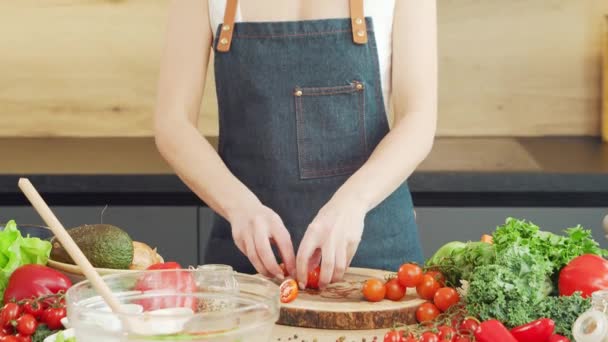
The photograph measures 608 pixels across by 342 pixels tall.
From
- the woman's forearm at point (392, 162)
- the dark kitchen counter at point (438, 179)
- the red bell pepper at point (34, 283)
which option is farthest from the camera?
the dark kitchen counter at point (438, 179)

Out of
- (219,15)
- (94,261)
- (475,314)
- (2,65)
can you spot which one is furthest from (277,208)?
(2,65)

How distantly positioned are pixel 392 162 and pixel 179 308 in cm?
69

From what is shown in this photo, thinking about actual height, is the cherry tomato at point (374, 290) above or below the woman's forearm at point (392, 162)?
below

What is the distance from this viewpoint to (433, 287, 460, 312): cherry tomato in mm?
1578

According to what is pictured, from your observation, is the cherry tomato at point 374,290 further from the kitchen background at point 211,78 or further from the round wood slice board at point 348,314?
the kitchen background at point 211,78

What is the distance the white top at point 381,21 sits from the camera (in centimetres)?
215

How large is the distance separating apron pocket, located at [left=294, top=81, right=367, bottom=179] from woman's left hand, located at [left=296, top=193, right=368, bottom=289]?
471 mm

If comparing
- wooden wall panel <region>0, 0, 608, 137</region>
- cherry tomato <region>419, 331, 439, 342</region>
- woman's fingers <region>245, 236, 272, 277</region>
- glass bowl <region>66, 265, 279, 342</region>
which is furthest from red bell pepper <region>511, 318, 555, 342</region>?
wooden wall panel <region>0, 0, 608, 137</region>

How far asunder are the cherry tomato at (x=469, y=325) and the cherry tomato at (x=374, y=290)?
0.22 metres

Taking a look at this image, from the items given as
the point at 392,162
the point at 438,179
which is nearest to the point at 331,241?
the point at 392,162

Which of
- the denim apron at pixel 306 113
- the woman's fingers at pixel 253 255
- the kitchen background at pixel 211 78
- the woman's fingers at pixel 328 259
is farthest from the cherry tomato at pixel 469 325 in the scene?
the kitchen background at pixel 211 78

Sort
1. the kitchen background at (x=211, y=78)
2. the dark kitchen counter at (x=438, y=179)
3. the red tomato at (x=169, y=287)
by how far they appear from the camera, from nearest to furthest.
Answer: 1. the red tomato at (x=169, y=287)
2. the dark kitchen counter at (x=438, y=179)
3. the kitchen background at (x=211, y=78)

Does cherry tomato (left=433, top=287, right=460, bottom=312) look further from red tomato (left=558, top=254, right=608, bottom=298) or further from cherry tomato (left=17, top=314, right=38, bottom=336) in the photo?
cherry tomato (left=17, top=314, right=38, bottom=336)

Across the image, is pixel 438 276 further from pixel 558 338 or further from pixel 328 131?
pixel 328 131
